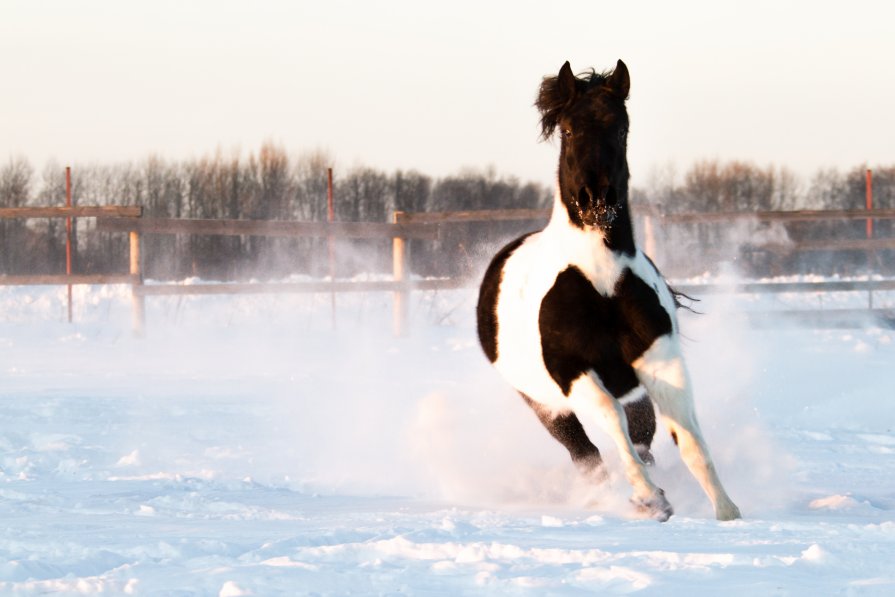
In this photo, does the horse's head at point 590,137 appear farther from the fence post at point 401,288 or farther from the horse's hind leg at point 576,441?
the fence post at point 401,288

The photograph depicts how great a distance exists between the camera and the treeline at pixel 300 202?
27.1 m

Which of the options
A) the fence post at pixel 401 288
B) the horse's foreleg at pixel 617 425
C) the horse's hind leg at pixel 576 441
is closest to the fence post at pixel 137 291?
the fence post at pixel 401 288

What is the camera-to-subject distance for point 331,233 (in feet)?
42.5

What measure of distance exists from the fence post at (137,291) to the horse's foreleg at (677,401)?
28.2 ft

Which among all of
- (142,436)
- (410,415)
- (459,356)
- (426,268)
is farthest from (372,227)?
(426,268)

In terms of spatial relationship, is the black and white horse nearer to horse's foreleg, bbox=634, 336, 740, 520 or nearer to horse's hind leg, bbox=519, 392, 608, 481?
horse's foreleg, bbox=634, 336, 740, 520

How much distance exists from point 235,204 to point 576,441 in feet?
99.3

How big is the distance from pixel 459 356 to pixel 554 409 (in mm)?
5594

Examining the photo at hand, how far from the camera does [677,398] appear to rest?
4355 mm

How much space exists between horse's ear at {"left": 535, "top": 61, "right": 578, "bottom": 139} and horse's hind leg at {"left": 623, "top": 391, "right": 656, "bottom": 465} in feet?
3.95

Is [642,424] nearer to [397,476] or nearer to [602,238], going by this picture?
[602,238]

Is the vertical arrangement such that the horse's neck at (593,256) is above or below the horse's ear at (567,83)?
below

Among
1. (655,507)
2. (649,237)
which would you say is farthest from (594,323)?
(649,237)

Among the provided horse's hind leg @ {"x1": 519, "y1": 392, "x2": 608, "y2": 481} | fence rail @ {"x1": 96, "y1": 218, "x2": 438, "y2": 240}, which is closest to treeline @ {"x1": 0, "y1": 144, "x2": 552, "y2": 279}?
fence rail @ {"x1": 96, "y1": 218, "x2": 438, "y2": 240}
